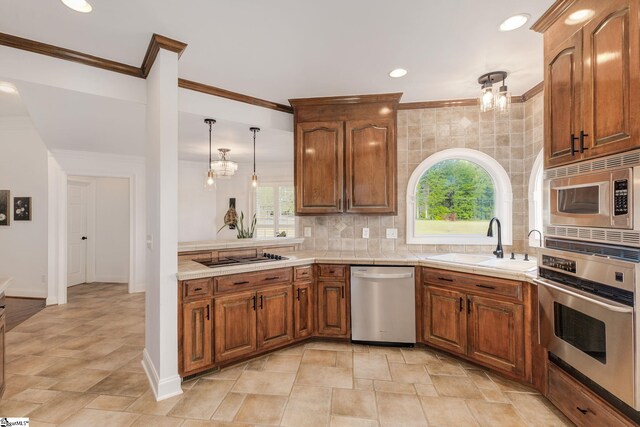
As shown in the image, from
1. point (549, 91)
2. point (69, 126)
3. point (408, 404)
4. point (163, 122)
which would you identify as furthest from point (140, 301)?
point (549, 91)

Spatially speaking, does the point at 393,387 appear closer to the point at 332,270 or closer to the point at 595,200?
the point at 332,270

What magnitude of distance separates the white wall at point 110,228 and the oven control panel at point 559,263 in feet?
22.2

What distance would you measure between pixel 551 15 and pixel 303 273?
9.03ft

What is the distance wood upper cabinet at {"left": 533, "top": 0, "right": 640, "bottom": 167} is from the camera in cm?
150

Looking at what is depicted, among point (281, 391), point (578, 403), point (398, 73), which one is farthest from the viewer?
point (398, 73)

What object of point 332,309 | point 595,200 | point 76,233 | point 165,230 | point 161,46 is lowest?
point 332,309

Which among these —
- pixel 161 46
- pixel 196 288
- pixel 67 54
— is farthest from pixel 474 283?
pixel 67 54

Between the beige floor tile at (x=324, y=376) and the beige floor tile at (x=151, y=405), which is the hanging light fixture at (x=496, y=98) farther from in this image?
the beige floor tile at (x=151, y=405)

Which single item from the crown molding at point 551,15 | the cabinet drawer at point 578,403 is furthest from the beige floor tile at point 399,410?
the crown molding at point 551,15

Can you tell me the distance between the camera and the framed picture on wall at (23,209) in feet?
15.9

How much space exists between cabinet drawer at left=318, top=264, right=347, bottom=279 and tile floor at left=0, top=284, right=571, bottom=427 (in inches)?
27.9

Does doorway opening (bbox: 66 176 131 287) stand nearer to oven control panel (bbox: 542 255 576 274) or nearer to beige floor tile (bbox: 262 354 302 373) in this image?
beige floor tile (bbox: 262 354 302 373)

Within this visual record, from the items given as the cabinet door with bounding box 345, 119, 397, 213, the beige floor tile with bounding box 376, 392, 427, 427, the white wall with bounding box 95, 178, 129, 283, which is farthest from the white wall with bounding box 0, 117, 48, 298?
the beige floor tile with bounding box 376, 392, 427, 427

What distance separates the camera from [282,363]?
273 centimetres
